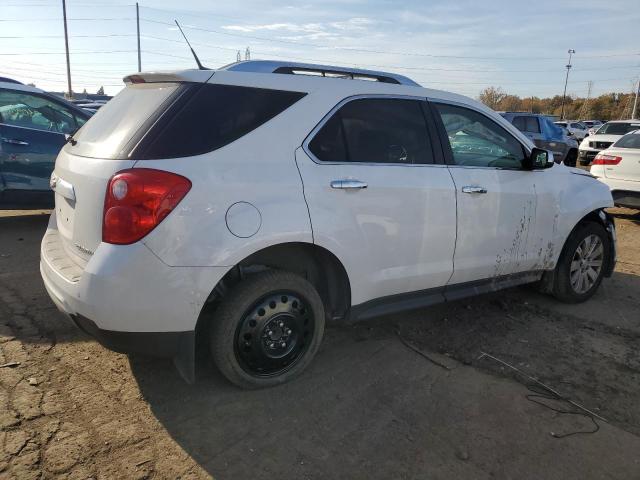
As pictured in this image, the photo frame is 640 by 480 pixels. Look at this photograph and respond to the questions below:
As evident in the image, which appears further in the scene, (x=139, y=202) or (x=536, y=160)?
(x=536, y=160)

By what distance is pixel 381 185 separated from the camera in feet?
10.5

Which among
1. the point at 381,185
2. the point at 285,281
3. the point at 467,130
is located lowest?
the point at 285,281

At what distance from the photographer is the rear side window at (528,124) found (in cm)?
1541

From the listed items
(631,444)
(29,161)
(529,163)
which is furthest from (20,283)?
(631,444)

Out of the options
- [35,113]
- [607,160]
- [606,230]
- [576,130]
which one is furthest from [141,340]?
[576,130]

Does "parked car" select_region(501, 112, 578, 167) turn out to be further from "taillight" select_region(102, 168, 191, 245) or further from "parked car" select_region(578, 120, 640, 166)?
"taillight" select_region(102, 168, 191, 245)

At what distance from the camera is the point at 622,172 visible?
28.0 feet

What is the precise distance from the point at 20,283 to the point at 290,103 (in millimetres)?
3251

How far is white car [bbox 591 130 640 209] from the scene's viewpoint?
8359 millimetres

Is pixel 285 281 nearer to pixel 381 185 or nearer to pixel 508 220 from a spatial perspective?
pixel 381 185

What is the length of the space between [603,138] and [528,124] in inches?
86.9

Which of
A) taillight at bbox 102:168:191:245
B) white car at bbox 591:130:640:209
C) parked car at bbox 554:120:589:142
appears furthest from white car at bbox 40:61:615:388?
parked car at bbox 554:120:589:142

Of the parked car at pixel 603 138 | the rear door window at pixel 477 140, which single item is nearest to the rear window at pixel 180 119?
the rear door window at pixel 477 140

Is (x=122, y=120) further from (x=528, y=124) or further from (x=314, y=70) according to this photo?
(x=528, y=124)
